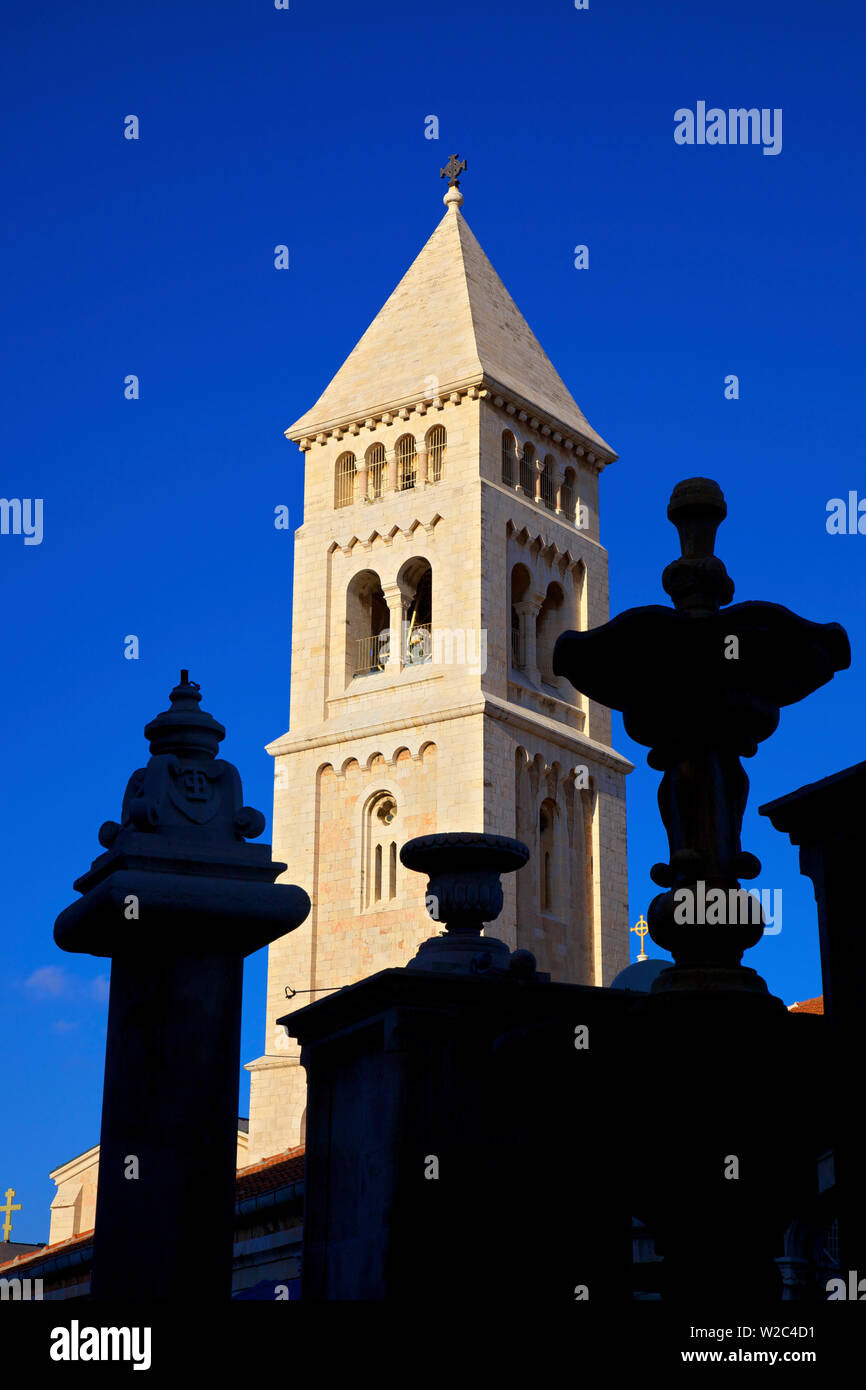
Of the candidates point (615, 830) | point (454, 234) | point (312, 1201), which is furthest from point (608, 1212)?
point (454, 234)

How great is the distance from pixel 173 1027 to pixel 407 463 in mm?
41570

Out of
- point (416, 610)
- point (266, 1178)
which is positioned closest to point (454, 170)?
point (416, 610)

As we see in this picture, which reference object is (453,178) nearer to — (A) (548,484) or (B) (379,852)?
(A) (548,484)

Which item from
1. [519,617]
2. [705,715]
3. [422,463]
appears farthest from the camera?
[422,463]

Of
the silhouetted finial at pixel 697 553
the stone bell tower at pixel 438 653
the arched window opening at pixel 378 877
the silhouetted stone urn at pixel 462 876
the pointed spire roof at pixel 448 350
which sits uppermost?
the pointed spire roof at pixel 448 350

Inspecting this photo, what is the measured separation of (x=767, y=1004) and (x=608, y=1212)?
255cm

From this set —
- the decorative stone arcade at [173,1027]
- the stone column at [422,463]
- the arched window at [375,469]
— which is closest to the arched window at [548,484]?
the stone column at [422,463]

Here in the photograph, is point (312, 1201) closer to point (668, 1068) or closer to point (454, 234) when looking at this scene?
point (668, 1068)

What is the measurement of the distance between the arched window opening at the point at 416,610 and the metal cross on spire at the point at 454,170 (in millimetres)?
12505

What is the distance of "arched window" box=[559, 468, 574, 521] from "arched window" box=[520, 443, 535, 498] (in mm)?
1397

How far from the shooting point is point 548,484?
5044 centimetres

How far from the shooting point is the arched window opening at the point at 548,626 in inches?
1901

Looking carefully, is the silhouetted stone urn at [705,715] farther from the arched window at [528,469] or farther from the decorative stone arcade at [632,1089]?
the arched window at [528,469]

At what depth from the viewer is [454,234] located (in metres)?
52.4
